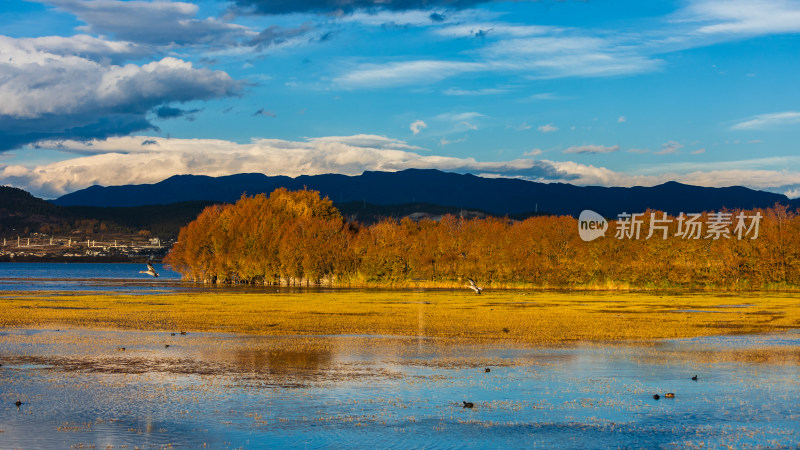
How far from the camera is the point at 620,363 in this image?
98.0 ft

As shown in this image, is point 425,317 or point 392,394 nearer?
point 392,394

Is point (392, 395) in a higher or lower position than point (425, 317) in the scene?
higher

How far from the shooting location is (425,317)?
51.3m

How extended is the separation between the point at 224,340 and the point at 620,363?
17833mm

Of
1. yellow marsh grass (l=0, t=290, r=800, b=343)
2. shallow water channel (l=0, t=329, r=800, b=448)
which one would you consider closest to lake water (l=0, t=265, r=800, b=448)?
shallow water channel (l=0, t=329, r=800, b=448)

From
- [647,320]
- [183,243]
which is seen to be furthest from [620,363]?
[183,243]

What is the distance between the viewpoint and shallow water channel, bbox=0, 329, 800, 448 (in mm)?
18250

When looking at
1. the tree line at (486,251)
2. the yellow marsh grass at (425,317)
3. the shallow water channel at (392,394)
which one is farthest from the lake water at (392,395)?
the tree line at (486,251)

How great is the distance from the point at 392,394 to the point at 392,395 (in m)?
0.17

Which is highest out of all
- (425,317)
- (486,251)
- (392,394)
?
(486,251)

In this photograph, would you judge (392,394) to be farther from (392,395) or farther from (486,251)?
(486,251)

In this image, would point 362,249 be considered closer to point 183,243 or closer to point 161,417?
point 183,243

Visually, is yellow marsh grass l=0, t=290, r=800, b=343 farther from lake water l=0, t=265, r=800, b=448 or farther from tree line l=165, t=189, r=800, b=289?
tree line l=165, t=189, r=800, b=289

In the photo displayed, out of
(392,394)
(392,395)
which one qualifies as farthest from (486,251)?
(392,395)
